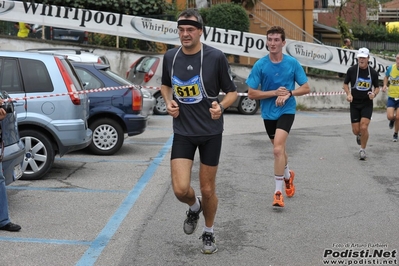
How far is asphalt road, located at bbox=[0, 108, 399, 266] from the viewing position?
6.61 metres

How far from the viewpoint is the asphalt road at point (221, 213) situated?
6.61 meters

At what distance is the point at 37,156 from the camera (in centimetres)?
1024

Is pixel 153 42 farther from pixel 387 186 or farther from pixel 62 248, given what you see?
pixel 62 248

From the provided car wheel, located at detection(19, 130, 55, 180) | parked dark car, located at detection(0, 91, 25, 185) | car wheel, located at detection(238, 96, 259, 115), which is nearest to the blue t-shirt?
parked dark car, located at detection(0, 91, 25, 185)

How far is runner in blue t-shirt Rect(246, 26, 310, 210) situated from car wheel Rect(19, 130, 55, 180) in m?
3.13

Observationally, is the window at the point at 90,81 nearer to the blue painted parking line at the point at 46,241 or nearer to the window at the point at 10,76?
the window at the point at 10,76

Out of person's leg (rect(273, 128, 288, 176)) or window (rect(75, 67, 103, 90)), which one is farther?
window (rect(75, 67, 103, 90))

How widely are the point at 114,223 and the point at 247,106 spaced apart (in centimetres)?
1372

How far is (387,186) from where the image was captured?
1011 centimetres

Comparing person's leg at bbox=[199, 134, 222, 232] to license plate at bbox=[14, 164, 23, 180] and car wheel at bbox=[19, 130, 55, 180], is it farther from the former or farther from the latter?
car wheel at bbox=[19, 130, 55, 180]

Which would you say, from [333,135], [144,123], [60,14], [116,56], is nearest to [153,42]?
[116,56]

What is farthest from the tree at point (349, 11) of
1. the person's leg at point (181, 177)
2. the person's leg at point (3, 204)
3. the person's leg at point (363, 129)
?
the person's leg at point (181, 177)

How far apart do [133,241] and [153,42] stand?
1829 centimetres

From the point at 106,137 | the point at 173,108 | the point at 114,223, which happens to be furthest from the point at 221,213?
the point at 106,137
